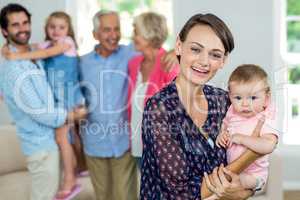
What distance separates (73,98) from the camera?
1.21 m

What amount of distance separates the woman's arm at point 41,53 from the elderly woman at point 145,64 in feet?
0.56

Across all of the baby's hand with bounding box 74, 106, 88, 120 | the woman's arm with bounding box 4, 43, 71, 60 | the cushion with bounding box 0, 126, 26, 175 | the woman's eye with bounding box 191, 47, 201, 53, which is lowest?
the cushion with bounding box 0, 126, 26, 175

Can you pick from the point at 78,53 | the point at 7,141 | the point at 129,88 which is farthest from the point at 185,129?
the point at 7,141

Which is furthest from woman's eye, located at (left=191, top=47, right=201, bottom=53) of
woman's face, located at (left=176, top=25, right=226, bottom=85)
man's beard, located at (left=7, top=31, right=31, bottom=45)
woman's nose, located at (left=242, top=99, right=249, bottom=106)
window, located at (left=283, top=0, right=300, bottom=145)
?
man's beard, located at (left=7, top=31, right=31, bottom=45)

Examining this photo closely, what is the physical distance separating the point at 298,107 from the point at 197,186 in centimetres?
42

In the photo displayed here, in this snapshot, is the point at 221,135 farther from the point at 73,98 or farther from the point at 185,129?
the point at 73,98

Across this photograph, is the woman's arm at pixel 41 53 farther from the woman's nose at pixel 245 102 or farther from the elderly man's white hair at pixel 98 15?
the woman's nose at pixel 245 102

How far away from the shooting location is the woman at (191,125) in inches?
36.3

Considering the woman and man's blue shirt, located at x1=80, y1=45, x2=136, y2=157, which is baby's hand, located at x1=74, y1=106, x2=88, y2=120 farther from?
the woman

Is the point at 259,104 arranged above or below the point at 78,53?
below

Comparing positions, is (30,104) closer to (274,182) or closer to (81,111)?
(81,111)

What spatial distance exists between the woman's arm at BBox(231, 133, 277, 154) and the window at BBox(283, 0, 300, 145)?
8.4 inches

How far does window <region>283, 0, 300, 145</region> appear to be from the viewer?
3.89 feet

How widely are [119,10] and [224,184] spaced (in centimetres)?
49
